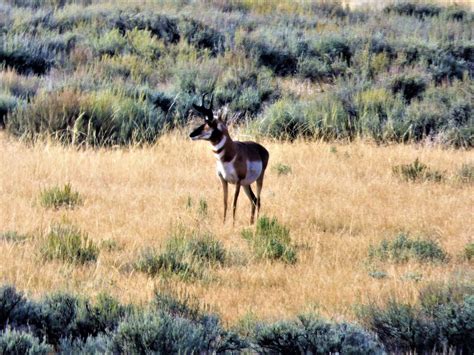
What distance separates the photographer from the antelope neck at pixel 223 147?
10016mm

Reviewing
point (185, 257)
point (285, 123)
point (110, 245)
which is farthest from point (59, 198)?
point (285, 123)

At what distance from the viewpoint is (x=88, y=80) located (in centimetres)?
1959

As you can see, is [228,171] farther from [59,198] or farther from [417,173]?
[417,173]

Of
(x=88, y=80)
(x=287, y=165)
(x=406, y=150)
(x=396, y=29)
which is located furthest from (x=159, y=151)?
(x=396, y=29)

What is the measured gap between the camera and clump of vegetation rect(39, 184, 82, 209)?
11.2 meters

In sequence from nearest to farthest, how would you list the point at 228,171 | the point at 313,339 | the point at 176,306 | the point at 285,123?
1. the point at 313,339
2. the point at 176,306
3. the point at 228,171
4. the point at 285,123

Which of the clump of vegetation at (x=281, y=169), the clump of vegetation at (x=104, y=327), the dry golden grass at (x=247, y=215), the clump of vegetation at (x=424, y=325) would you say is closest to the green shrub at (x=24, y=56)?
the dry golden grass at (x=247, y=215)

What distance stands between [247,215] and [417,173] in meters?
3.31

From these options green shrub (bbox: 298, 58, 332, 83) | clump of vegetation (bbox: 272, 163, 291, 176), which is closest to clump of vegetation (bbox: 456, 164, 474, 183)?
clump of vegetation (bbox: 272, 163, 291, 176)

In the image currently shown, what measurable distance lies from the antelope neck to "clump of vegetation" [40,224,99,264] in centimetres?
168

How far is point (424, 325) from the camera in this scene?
20.8ft

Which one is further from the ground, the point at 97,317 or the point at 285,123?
the point at 97,317

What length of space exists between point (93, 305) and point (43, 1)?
79.1ft

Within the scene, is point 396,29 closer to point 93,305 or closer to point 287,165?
point 287,165
